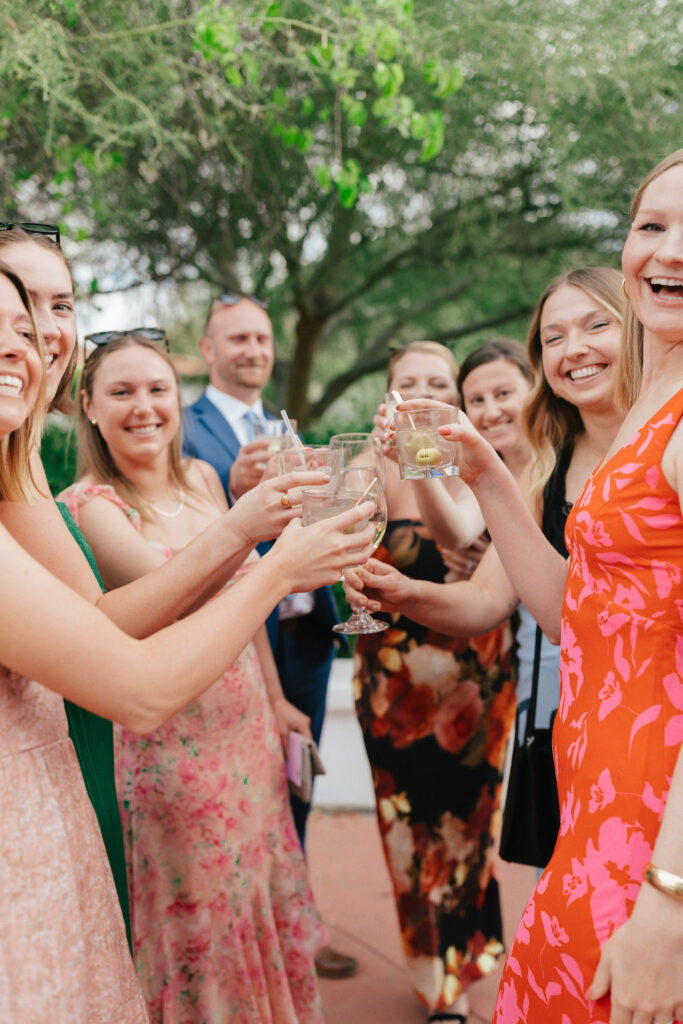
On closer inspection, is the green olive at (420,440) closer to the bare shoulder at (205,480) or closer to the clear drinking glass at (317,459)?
the clear drinking glass at (317,459)

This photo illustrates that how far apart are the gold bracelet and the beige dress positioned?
100cm

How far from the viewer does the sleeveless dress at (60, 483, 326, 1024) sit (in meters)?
2.45

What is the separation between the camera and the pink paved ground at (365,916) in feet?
11.2

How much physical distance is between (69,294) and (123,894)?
1.68 meters

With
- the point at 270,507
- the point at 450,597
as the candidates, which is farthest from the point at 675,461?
the point at 450,597

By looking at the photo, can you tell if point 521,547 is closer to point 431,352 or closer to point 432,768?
point 432,768

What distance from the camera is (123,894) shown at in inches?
85.4

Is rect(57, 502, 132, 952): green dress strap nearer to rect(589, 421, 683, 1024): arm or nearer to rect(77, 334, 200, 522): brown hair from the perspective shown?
rect(77, 334, 200, 522): brown hair

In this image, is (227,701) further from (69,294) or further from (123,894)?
(69,294)

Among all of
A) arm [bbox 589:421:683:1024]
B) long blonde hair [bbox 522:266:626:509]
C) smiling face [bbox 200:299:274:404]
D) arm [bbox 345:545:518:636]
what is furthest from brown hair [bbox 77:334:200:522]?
arm [bbox 589:421:683:1024]

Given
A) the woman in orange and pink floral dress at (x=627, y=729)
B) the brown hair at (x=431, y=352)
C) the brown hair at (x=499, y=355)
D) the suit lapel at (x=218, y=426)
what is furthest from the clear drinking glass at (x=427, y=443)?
the suit lapel at (x=218, y=426)

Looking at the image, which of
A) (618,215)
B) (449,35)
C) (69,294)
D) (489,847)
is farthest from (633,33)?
(489,847)

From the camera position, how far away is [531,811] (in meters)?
2.37

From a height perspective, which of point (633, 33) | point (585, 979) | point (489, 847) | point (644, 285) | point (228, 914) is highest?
point (633, 33)
